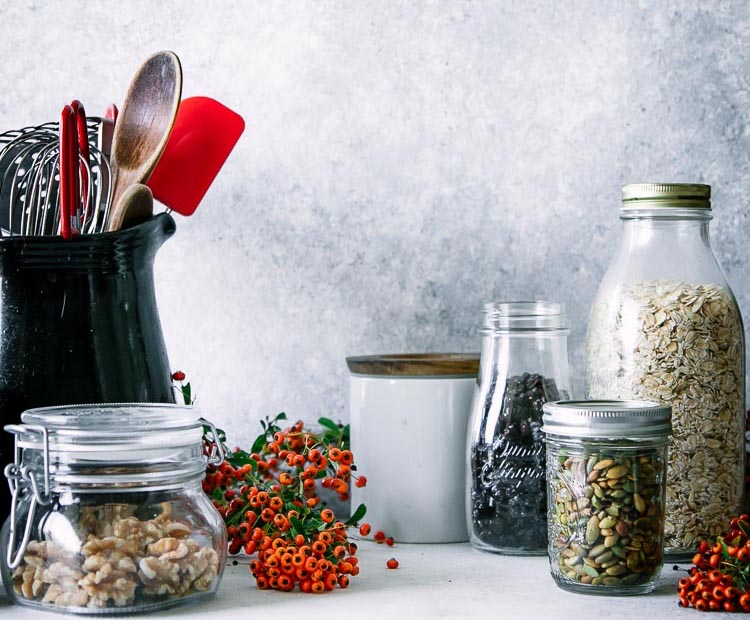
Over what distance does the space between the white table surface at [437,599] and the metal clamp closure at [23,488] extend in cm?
5

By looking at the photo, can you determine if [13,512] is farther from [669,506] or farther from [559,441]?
[669,506]

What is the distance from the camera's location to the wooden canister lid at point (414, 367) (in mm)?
1013

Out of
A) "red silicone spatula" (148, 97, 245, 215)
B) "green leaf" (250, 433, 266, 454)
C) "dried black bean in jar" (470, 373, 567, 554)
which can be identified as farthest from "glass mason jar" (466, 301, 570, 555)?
"red silicone spatula" (148, 97, 245, 215)

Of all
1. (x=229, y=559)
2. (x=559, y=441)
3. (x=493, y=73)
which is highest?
(x=493, y=73)

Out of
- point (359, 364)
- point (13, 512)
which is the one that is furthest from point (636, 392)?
point (13, 512)

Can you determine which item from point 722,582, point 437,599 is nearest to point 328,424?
point 437,599

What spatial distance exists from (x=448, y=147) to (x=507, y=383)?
0.34 meters

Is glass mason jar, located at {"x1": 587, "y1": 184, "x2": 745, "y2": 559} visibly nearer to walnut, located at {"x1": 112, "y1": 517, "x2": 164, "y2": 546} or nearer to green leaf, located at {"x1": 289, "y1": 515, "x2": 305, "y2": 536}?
green leaf, located at {"x1": 289, "y1": 515, "x2": 305, "y2": 536}

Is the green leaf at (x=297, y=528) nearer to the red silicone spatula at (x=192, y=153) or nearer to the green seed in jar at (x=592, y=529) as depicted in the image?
the green seed in jar at (x=592, y=529)

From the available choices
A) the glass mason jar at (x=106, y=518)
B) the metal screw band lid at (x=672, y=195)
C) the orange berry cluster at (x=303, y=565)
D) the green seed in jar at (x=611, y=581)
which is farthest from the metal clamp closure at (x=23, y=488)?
the metal screw band lid at (x=672, y=195)

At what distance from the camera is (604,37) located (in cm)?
115

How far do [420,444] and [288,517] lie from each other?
0.21 m

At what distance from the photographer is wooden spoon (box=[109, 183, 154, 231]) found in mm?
875

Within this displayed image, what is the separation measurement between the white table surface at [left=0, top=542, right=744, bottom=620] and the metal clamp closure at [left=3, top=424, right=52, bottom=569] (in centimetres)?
5
